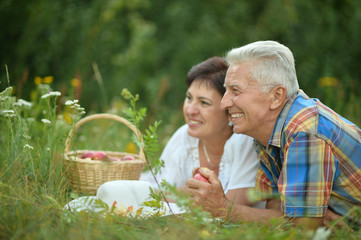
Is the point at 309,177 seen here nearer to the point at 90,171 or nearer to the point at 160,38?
the point at 90,171

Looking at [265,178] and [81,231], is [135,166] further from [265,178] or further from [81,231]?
[81,231]

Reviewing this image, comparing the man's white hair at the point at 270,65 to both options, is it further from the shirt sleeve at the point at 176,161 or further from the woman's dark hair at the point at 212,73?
the shirt sleeve at the point at 176,161

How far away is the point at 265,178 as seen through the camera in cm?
295

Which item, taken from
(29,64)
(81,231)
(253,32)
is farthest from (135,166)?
(253,32)

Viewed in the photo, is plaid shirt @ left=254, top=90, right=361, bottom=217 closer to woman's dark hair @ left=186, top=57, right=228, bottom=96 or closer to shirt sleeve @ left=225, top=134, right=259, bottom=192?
shirt sleeve @ left=225, top=134, right=259, bottom=192

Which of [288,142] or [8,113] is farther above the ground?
[8,113]

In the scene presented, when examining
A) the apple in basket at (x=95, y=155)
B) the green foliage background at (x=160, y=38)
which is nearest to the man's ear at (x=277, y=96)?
the apple in basket at (x=95, y=155)

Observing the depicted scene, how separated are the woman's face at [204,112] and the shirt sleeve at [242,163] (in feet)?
0.64

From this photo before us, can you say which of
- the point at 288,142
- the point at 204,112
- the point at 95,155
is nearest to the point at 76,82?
the point at 95,155

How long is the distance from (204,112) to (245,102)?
738 mm

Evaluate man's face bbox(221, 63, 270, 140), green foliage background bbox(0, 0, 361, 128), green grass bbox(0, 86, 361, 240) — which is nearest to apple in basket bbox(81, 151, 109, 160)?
green grass bbox(0, 86, 361, 240)

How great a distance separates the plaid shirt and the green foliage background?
397 cm

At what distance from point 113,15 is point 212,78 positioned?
5528mm

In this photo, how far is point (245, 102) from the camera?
262 centimetres
